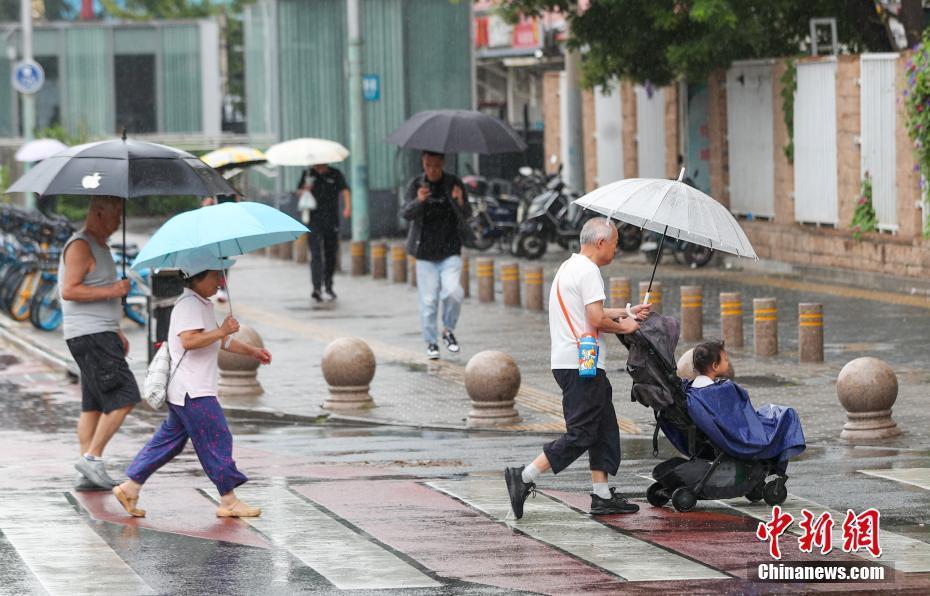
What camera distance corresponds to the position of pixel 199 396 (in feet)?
31.8

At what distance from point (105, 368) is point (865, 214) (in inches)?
558

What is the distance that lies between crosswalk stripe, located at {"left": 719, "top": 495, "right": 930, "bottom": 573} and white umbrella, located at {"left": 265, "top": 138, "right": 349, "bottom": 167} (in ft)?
43.0

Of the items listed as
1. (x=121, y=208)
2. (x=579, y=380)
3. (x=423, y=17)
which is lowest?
(x=579, y=380)

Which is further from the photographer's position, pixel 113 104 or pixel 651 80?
pixel 113 104

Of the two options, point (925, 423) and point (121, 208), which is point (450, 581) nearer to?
point (121, 208)

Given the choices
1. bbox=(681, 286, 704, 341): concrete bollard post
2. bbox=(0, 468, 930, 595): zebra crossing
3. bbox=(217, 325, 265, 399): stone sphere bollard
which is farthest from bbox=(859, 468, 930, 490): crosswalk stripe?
bbox=(681, 286, 704, 341): concrete bollard post

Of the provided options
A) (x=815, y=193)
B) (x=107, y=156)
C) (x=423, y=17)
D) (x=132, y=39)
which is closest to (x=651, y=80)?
(x=815, y=193)

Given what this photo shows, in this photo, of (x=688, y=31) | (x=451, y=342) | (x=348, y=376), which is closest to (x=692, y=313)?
(x=451, y=342)

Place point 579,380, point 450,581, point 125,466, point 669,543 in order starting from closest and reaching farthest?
1. point 450,581
2. point 669,543
3. point 579,380
4. point 125,466

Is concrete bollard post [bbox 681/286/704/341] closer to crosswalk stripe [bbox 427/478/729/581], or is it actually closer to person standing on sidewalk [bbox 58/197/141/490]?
crosswalk stripe [bbox 427/478/729/581]

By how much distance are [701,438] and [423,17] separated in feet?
84.1

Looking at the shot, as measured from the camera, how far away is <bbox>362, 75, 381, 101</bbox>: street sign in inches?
1166

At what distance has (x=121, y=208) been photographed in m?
10.9

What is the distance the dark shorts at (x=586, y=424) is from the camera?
371 inches
